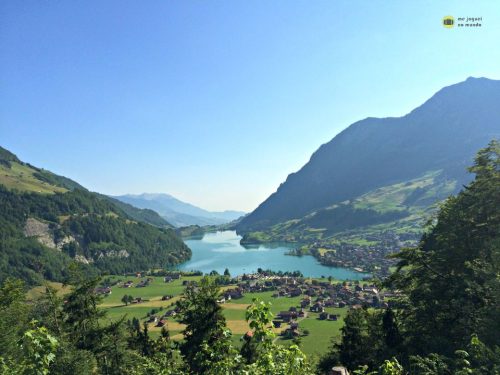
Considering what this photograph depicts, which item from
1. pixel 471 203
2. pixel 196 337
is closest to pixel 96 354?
pixel 196 337

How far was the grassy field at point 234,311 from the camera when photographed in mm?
93044

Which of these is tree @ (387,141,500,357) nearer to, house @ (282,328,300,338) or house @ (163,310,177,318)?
house @ (282,328,300,338)

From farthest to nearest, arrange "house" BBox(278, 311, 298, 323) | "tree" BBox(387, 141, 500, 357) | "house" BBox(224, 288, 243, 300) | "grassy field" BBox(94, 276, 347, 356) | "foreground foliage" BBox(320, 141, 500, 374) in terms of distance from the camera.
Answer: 1. "house" BBox(224, 288, 243, 300)
2. "house" BBox(278, 311, 298, 323)
3. "grassy field" BBox(94, 276, 347, 356)
4. "tree" BBox(387, 141, 500, 357)
5. "foreground foliage" BBox(320, 141, 500, 374)

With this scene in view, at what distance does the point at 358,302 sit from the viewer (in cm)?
13888

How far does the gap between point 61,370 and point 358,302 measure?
138 metres

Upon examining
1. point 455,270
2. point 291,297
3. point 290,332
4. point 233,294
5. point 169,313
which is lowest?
point 291,297

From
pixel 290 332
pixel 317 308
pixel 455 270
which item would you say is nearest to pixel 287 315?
pixel 317 308

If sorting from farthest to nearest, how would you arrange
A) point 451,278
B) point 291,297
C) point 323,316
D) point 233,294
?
point 291,297 < point 233,294 < point 323,316 < point 451,278

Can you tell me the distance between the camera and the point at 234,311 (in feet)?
434

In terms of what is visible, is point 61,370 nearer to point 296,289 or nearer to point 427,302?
point 427,302

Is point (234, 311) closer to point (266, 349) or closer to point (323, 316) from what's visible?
point (323, 316)

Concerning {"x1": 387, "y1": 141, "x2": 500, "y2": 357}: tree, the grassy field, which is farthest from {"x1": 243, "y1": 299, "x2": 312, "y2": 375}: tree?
the grassy field

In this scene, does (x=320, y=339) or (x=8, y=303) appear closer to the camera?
(x=8, y=303)

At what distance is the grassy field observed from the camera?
9304cm
